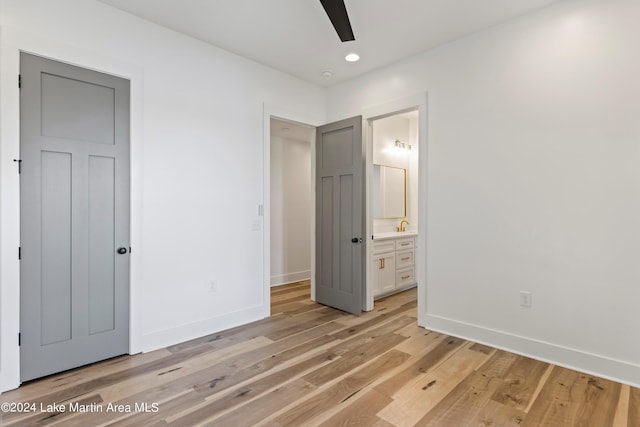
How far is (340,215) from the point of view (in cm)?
405

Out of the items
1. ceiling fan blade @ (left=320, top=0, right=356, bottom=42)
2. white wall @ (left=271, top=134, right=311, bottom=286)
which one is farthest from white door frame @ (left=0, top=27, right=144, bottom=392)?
white wall @ (left=271, top=134, right=311, bottom=286)

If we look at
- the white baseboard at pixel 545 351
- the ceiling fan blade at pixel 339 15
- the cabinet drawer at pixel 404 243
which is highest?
the ceiling fan blade at pixel 339 15

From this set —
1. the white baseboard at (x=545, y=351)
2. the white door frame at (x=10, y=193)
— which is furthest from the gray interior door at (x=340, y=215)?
the white door frame at (x=10, y=193)

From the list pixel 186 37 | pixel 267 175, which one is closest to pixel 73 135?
pixel 186 37

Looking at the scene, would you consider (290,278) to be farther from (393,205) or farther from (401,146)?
(401,146)

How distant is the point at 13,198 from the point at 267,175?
216 cm

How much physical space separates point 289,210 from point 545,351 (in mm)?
4044

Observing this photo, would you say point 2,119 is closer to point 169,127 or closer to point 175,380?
point 169,127

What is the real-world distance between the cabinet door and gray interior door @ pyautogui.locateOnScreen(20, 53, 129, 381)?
2871 mm

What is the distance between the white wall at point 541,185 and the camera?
2.38 meters

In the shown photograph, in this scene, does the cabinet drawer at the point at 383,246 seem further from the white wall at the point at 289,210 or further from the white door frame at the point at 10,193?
the white door frame at the point at 10,193

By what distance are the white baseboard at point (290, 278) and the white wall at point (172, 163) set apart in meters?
1.70

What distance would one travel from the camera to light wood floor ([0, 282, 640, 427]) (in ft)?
6.43

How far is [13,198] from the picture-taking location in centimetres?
227
